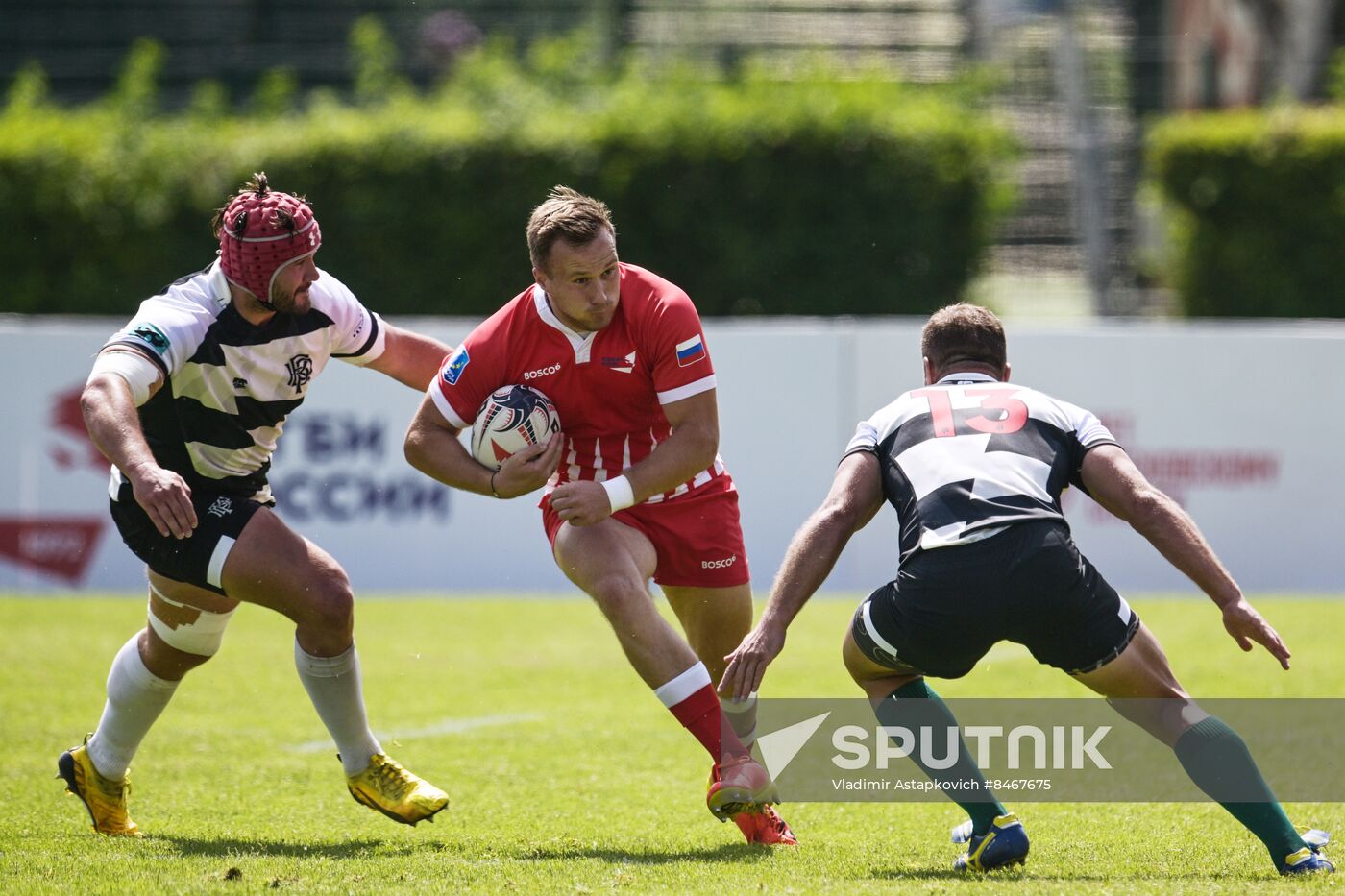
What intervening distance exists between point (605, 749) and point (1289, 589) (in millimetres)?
7529

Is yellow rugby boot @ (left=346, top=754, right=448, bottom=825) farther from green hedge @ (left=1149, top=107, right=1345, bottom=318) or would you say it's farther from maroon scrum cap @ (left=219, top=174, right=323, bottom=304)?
green hedge @ (left=1149, top=107, right=1345, bottom=318)

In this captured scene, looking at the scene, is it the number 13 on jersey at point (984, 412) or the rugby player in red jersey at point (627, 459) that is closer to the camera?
the number 13 on jersey at point (984, 412)

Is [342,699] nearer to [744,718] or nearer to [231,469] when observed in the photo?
[231,469]

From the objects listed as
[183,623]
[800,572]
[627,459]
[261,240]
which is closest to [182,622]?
[183,623]

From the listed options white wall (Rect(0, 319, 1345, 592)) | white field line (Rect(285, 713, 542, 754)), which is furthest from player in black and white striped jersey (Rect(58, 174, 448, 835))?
white wall (Rect(0, 319, 1345, 592))

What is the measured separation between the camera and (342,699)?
551 centimetres

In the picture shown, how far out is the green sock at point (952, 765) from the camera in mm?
4797

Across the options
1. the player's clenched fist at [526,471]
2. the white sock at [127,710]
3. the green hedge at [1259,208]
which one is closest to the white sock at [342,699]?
the white sock at [127,710]

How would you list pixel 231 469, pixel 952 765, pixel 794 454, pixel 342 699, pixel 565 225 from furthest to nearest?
1. pixel 794 454
2. pixel 231 469
3. pixel 342 699
4. pixel 565 225
5. pixel 952 765

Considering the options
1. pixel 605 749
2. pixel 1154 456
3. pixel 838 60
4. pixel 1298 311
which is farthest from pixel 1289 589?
pixel 838 60

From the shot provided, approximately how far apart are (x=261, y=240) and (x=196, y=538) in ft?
3.26

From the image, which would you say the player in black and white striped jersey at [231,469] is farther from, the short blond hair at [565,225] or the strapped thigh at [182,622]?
the short blond hair at [565,225]

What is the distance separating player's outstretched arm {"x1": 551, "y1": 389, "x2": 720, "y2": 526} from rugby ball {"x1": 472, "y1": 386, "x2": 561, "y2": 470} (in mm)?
206

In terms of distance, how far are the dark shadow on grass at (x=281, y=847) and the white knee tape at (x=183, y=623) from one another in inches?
26.5
